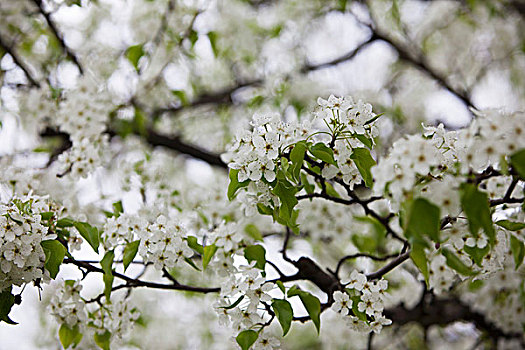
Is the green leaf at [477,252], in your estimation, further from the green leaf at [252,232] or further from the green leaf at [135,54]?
the green leaf at [135,54]

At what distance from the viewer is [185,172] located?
425cm

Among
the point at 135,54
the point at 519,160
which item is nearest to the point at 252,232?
the point at 519,160

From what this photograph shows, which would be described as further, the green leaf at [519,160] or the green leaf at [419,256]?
the green leaf at [419,256]

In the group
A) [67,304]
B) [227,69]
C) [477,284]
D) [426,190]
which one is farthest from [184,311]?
[426,190]

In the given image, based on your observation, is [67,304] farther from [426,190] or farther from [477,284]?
[477,284]

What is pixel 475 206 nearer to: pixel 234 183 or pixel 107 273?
pixel 234 183

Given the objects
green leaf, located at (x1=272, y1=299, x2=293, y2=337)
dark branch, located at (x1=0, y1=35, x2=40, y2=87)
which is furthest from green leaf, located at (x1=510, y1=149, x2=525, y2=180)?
dark branch, located at (x1=0, y1=35, x2=40, y2=87)

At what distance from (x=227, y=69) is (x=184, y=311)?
2.03 metres

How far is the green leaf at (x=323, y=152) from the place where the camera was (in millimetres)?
1365

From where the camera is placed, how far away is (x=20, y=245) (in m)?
1.38

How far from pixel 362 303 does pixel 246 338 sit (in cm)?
33

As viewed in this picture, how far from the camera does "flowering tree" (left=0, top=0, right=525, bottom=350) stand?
1379 mm

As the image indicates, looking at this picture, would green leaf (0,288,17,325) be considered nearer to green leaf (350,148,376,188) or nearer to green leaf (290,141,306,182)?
green leaf (290,141,306,182)

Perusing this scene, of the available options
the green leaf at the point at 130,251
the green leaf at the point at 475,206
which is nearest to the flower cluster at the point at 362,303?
the green leaf at the point at 475,206
